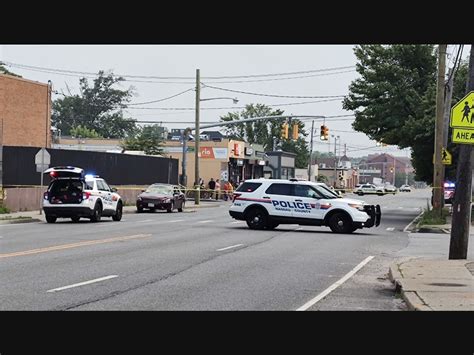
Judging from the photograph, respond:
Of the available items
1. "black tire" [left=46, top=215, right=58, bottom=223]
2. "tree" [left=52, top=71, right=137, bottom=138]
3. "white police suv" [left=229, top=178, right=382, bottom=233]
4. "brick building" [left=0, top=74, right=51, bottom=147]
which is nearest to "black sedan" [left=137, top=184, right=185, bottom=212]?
"brick building" [left=0, top=74, right=51, bottom=147]

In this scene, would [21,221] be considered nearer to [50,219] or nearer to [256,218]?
[50,219]

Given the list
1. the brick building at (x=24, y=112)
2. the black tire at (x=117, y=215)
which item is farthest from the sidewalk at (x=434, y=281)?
the brick building at (x=24, y=112)

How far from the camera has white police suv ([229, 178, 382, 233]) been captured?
94.5ft

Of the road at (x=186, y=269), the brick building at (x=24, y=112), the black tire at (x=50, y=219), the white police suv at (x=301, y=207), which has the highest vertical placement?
the brick building at (x=24, y=112)

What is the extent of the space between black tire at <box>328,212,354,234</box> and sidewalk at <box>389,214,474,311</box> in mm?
6348

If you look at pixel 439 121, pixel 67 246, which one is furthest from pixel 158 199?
pixel 67 246

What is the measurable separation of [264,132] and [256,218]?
95179 mm

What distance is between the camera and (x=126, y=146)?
3157 inches

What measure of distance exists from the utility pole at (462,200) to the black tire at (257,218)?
1162 centimetres

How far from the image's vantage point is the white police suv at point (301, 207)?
1134 inches

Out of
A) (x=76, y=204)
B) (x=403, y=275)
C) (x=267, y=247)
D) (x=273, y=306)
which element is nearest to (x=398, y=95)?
(x=76, y=204)

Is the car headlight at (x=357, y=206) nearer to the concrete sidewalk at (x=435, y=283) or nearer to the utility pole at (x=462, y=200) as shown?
the concrete sidewalk at (x=435, y=283)
